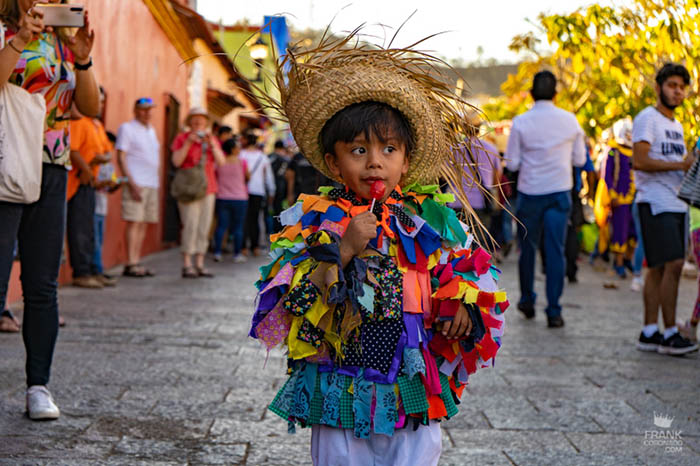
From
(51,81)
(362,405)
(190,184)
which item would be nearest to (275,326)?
(362,405)

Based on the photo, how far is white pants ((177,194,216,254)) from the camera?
10.7 metres

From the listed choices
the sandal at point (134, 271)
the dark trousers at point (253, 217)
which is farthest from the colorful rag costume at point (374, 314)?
the dark trousers at point (253, 217)

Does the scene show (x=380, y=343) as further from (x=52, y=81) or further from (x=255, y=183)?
(x=255, y=183)

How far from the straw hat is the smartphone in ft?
3.93

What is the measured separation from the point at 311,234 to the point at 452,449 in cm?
158

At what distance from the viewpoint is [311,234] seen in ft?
8.48

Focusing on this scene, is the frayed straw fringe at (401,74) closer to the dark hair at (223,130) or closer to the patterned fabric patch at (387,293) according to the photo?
the patterned fabric patch at (387,293)

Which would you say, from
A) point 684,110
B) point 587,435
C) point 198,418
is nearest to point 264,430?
point 198,418

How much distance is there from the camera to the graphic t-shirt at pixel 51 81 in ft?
12.5

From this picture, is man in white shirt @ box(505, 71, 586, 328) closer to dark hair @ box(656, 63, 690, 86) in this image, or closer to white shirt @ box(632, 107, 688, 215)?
white shirt @ box(632, 107, 688, 215)

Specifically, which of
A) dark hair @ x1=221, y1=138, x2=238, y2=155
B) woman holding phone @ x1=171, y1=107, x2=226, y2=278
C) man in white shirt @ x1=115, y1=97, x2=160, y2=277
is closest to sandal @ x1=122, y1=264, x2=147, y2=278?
man in white shirt @ x1=115, y1=97, x2=160, y2=277

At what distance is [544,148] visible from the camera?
733 cm

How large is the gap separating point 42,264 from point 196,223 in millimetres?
6832

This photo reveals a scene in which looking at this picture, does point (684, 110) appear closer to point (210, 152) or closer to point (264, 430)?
point (264, 430)
